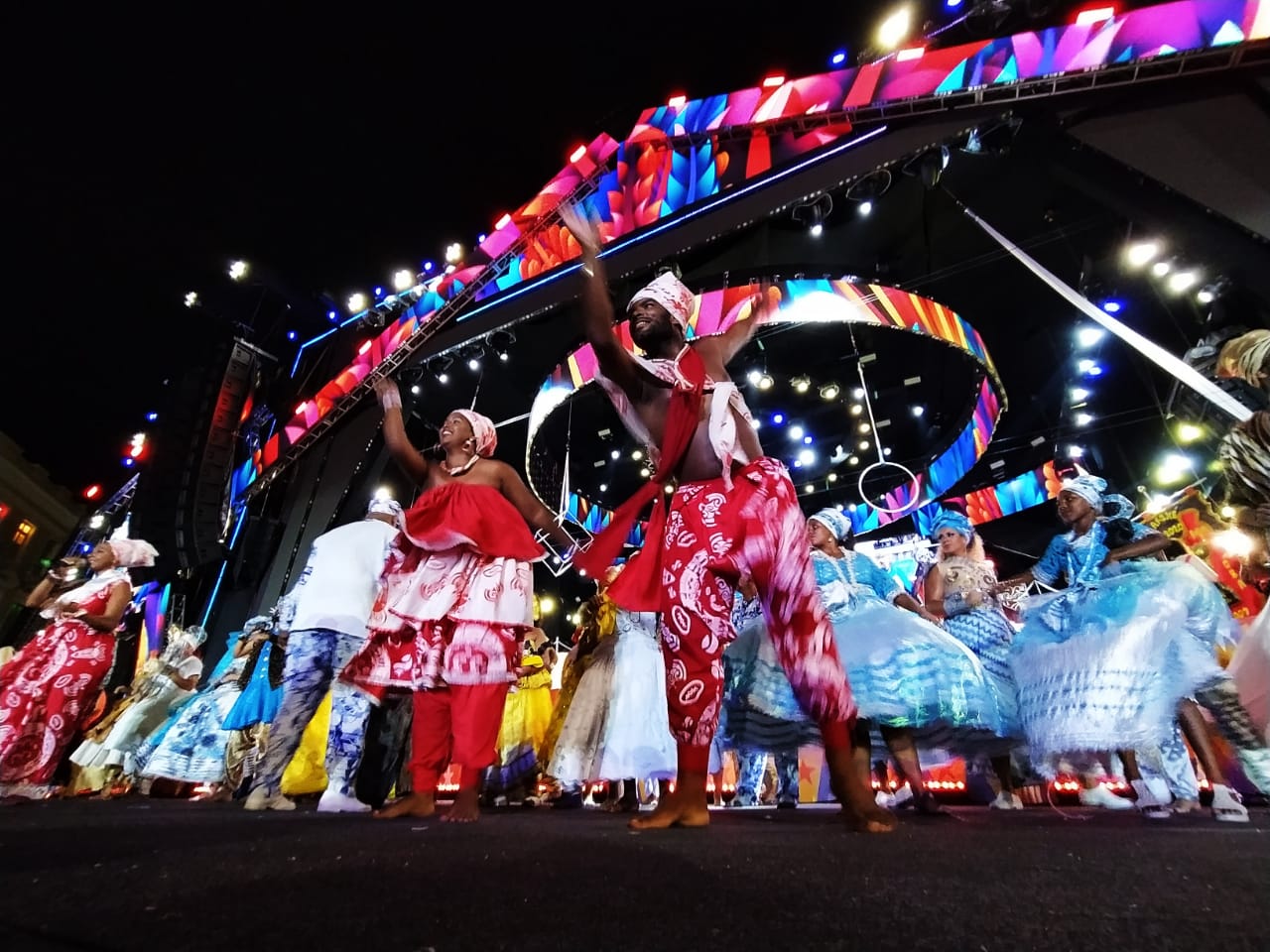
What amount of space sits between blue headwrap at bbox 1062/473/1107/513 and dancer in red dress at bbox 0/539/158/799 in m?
6.49

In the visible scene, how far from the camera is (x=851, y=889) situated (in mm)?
1023

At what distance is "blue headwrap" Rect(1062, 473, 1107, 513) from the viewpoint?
4125 millimetres

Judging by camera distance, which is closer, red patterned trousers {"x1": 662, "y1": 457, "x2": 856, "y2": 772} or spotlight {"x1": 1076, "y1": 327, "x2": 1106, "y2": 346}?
red patterned trousers {"x1": 662, "y1": 457, "x2": 856, "y2": 772}

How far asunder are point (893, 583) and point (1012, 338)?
783 centimetres

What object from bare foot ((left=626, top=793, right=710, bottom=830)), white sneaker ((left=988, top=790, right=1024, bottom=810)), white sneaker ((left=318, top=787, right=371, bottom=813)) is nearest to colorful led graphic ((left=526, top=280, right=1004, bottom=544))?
white sneaker ((left=318, top=787, right=371, bottom=813))

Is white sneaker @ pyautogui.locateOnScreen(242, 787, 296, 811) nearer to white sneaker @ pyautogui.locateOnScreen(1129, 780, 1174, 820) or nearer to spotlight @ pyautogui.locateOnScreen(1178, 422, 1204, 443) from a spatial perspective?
white sneaker @ pyautogui.locateOnScreen(1129, 780, 1174, 820)

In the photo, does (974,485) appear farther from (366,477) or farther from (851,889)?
(851,889)

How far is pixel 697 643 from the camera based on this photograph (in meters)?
2.17

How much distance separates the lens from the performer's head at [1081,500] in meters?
4.13

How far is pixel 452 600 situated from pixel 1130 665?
3.24m

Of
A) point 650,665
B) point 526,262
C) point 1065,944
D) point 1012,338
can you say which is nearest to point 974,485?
point 1012,338

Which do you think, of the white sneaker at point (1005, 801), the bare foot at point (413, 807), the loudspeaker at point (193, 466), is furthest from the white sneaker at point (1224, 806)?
the loudspeaker at point (193, 466)

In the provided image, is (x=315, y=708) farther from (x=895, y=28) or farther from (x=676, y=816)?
(x=895, y=28)

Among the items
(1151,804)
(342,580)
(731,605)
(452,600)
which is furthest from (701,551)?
(1151,804)
